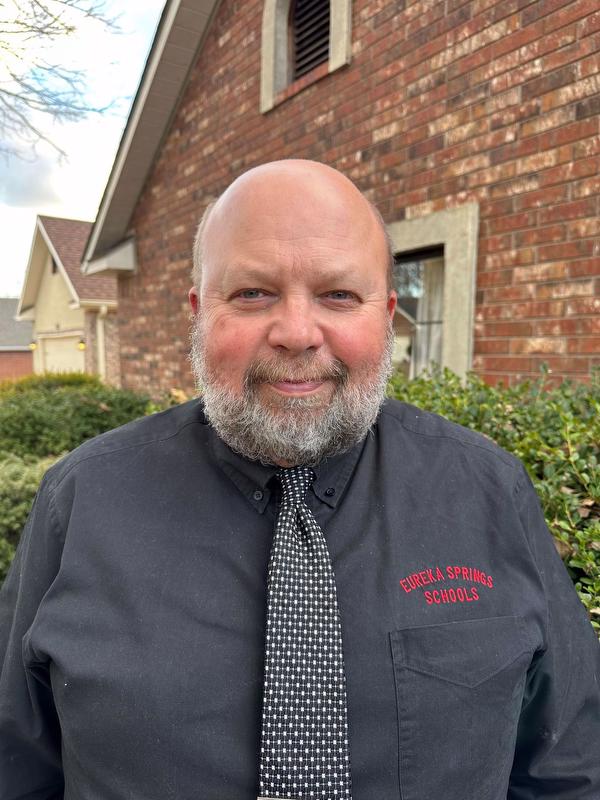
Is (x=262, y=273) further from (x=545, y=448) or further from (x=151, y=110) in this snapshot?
(x=151, y=110)

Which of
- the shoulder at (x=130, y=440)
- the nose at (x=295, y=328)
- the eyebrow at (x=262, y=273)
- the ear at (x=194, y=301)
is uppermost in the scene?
the eyebrow at (x=262, y=273)

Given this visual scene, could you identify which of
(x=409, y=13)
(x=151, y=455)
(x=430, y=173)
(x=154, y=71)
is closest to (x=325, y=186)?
(x=151, y=455)

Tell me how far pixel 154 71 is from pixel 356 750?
7.74m

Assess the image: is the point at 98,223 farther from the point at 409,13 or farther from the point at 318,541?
the point at 318,541

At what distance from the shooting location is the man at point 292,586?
111 cm

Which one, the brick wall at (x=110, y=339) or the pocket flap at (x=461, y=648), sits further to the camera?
the brick wall at (x=110, y=339)

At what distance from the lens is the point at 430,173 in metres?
4.35

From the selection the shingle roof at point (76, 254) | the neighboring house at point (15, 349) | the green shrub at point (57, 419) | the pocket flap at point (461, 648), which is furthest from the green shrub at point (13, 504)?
the neighboring house at point (15, 349)

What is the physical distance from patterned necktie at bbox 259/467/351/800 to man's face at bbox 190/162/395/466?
0.26m

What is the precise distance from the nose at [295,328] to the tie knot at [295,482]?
0.28 metres

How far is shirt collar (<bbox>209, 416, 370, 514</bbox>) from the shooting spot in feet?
4.39

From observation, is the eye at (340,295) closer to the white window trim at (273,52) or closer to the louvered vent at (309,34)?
the louvered vent at (309,34)

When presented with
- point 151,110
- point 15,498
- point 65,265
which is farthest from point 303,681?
point 65,265

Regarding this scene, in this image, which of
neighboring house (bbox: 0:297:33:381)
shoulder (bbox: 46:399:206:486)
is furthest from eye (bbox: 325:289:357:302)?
neighboring house (bbox: 0:297:33:381)
